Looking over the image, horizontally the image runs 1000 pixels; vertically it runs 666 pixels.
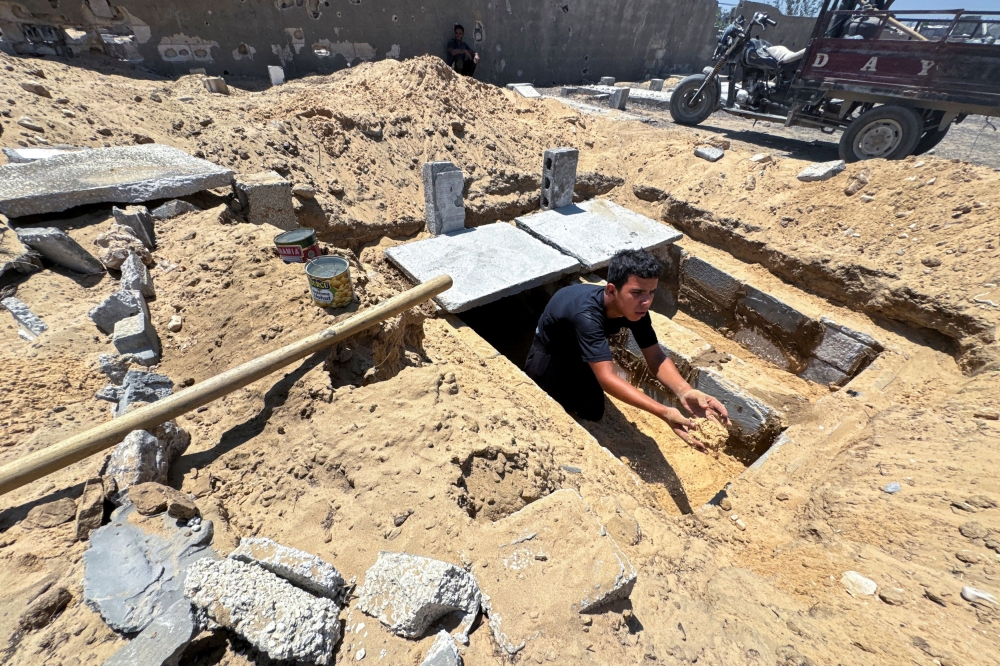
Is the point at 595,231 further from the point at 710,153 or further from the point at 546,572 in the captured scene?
the point at 546,572

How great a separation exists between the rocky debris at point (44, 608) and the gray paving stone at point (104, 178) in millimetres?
3870

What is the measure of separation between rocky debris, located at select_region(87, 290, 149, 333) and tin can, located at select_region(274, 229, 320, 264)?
0.99 meters

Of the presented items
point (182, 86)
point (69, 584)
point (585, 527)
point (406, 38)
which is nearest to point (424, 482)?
point (585, 527)

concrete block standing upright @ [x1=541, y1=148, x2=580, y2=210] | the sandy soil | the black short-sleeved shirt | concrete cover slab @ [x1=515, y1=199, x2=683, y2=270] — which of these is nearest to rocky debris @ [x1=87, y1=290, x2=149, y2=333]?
the sandy soil

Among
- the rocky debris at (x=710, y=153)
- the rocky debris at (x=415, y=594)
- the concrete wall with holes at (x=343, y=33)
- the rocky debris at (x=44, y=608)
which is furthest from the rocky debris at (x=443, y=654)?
the concrete wall with holes at (x=343, y=33)

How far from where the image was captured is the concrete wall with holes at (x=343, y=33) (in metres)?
8.24

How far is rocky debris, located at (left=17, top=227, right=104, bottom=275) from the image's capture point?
3438 millimetres

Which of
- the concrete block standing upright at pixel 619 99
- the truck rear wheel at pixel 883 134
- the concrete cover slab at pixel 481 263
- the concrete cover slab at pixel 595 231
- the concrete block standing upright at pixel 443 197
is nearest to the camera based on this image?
the concrete cover slab at pixel 481 263

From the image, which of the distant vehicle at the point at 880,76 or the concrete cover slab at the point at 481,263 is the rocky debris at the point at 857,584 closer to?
the concrete cover slab at the point at 481,263

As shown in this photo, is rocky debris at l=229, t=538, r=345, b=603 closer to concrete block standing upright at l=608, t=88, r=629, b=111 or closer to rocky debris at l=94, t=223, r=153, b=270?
rocky debris at l=94, t=223, r=153, b=270

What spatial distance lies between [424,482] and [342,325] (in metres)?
1.12

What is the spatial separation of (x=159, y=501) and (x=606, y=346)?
8.88ft

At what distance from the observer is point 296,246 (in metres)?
3.38

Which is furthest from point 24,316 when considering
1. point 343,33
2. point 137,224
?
point 343,33
